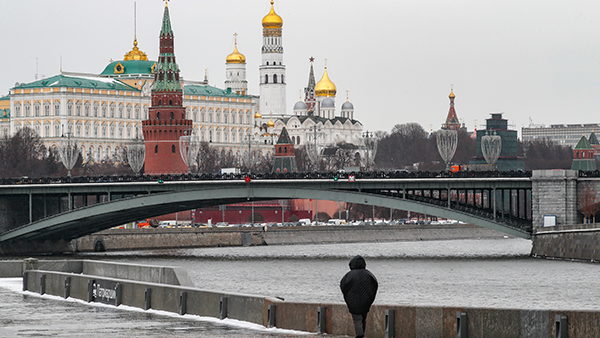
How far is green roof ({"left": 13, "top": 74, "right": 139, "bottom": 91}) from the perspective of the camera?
6462 inches

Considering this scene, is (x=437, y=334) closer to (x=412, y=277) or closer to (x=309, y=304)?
(x=309, y=304)

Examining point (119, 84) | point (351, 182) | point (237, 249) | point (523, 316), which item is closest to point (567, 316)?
point (523, 316)

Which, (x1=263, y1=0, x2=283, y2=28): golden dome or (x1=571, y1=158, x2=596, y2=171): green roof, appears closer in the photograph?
(x1=571, y1=158, x2=596, y2=171): green roof

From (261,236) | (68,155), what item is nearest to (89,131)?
(68,155)

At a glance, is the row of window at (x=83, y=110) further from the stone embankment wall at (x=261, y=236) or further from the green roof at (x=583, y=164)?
the stone embankment wall at (x=261, y=236)

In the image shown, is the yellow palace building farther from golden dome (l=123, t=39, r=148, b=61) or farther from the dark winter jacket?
the dark winter jacket

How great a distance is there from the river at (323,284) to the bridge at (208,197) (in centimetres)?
242

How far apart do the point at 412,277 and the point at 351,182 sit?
1418 cm

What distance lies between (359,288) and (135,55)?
540 feet

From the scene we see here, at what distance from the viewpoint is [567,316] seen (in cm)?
1717

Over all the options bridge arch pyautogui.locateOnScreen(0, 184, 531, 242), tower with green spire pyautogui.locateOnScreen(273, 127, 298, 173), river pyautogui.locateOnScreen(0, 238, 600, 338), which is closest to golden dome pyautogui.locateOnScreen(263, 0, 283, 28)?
tower with green spire pyautogui.locateOnScreen(273, 127, 298, 173)

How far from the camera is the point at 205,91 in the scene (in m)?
182

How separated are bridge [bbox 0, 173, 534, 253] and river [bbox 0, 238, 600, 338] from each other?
2.42 m

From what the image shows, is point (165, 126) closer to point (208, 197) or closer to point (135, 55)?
point (208, 197)
